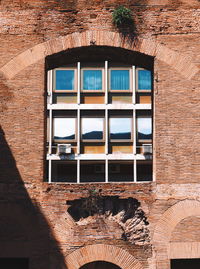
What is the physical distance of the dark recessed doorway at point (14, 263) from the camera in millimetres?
9625

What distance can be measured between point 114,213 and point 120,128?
601 inches

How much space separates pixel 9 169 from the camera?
9.15 meters

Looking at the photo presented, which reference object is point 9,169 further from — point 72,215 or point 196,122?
point 196,122

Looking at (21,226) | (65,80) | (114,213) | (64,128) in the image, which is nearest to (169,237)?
(114,213)

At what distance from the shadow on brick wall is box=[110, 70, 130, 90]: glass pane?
636 inches

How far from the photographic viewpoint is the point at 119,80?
82.1 ft

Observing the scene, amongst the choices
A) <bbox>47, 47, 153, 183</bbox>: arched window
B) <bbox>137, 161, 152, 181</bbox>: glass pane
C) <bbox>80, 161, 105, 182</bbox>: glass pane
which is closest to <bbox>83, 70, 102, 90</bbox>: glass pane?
<bbox>47, 47, 153, 183</bbox>: arched window

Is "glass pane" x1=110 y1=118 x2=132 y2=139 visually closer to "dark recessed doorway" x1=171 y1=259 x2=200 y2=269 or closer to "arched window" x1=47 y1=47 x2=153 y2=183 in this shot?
"arched window" x1=47 y1=47 x2=153 y2=183

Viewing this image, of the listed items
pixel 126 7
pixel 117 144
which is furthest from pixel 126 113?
pixel 126 7

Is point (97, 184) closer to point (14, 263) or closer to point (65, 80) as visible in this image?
point (14, 263)

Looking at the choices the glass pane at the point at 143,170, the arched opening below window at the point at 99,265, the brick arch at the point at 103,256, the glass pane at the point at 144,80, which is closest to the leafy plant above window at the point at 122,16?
the brick arch at the point at 103,256

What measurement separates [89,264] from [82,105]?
597 inches

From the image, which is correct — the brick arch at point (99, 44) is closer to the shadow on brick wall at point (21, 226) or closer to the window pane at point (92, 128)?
the shadow on brick wall at point (21, 226)

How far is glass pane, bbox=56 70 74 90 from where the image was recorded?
24766mm
